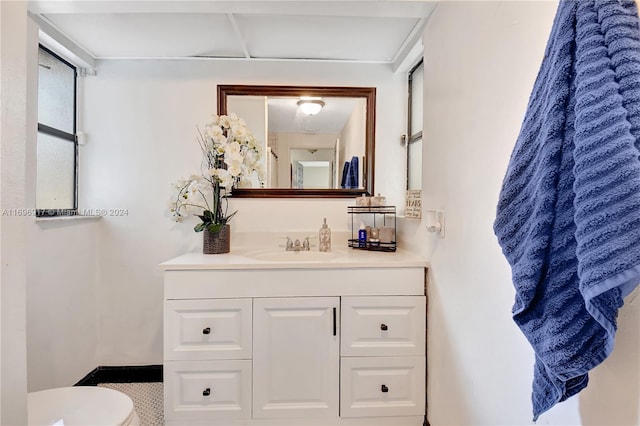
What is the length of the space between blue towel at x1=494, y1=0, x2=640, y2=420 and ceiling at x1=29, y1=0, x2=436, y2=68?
1.00 m

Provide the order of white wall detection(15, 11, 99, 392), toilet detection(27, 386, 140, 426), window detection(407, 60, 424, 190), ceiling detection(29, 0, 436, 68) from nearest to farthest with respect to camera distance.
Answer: toilet detection(27, 386, 140, 426) → ceiling detection(29, 0, 436, 68) → white wall detection(15, 11, 99, 392) → window detection(407, 60, 424, 190)

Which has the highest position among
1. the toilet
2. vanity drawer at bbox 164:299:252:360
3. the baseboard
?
vanity drawer at bbox 164:299:252:360

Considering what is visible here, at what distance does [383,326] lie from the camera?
1.44m

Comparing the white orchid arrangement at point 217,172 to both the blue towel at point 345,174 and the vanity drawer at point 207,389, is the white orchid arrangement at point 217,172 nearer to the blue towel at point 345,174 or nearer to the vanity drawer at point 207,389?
the blue towel at point 345,174

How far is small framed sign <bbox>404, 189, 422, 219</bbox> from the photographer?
1.60 metres

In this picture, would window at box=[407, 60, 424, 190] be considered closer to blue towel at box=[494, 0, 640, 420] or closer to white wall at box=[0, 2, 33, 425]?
blue towel at box=[494, 0, 640, 420]

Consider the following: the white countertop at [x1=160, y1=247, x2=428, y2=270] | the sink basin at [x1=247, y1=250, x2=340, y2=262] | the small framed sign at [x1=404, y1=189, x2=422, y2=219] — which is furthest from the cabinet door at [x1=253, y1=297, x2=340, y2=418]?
the small framed sign at [x1=404, y1=189, x2=422, y2=219]

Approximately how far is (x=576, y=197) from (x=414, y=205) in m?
1.14

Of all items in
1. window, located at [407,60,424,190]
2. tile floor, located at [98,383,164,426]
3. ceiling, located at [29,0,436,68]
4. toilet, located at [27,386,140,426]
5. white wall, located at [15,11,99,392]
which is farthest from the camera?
window, located at [407,60,424,190]

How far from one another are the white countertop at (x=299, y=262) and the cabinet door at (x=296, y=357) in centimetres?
17

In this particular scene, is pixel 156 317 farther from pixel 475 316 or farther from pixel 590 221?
pixel 590 221

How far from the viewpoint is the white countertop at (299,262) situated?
1.40 meters

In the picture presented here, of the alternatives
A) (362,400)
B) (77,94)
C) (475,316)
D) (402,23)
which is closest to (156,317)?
(362,400)

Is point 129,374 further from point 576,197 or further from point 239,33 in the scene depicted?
point 576,197
